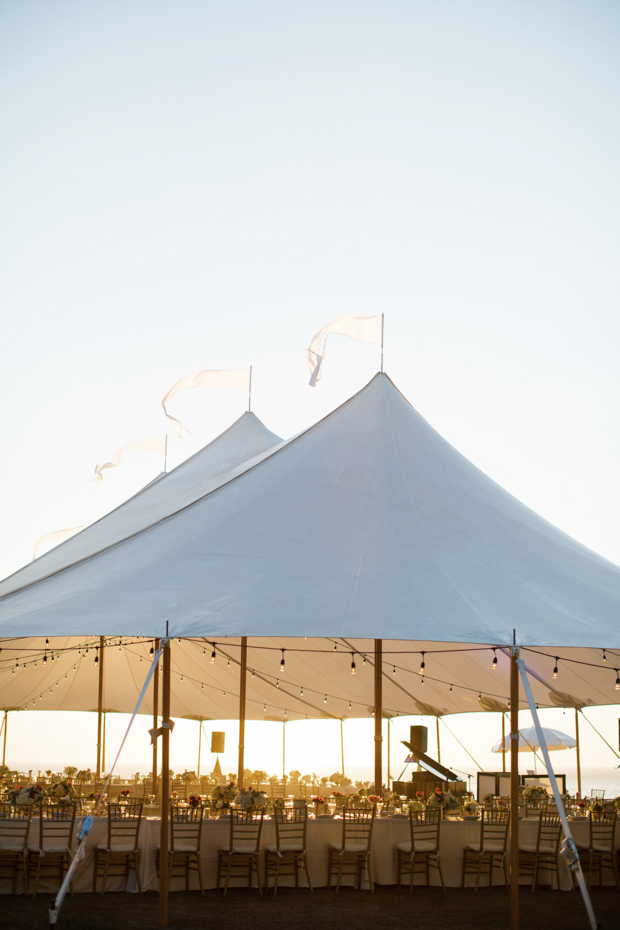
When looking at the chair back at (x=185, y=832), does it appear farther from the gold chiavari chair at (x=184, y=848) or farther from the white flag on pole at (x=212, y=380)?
the white flag on pole at (x=212, y=380)

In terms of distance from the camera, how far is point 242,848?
29.9 feet

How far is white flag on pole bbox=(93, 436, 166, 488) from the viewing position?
15.4 m

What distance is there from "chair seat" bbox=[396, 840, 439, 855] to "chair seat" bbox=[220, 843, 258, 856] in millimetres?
1631

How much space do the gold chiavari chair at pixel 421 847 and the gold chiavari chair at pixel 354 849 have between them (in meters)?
0.43

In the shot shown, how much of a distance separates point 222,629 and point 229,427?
708 cm

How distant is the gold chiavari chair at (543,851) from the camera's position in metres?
9.90

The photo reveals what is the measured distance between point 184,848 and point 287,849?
1076 millimetres

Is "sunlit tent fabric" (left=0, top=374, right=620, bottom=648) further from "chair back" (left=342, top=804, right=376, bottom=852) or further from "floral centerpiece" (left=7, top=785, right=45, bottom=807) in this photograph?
"chair back" (left=342, top=804, right=376, bottom=852)

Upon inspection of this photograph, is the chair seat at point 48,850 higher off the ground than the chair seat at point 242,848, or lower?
higher

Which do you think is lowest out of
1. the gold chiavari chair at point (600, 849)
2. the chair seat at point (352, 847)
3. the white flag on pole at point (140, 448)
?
the gold chiavari chair at point (600, 849)

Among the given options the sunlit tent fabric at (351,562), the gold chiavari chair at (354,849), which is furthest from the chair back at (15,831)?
the gold chiavari chair at (354,849)

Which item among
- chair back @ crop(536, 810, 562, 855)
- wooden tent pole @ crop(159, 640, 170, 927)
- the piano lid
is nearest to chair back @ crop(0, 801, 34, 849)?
wooden tent pole @ crop(159, 640, 170, 927)

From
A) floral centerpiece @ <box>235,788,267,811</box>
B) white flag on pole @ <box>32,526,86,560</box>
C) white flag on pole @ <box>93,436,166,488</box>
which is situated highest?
white flag on pole @ <box>93,436,166,488</box>

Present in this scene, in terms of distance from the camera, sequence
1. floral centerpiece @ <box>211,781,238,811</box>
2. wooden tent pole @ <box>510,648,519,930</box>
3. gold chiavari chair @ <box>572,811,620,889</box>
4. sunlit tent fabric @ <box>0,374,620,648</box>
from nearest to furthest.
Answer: wooden tent pole @ <box>510,648,519,930</box> < sunlit tent fabric @ <box>0,374,620,648</box> < floral centerpiece @ <box>211,781,238,811</box> < gold chiavari chair @ <box>572,811,620,889</box>
